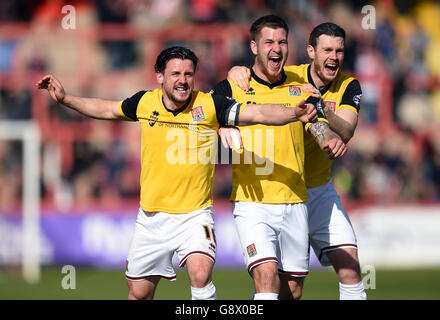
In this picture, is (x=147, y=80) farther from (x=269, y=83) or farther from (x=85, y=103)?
(x=269, y=83)

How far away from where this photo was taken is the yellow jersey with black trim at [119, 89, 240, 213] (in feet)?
25.7

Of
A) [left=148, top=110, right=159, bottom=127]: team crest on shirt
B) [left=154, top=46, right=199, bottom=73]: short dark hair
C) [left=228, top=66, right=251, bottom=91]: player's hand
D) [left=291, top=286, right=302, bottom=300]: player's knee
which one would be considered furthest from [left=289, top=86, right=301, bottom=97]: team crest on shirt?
[left=291, top=286, right=302, bottom=300]: player's knee

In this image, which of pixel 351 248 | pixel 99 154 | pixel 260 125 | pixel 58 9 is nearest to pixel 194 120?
pixel 260 125

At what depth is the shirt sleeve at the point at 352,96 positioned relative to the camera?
27.0 ft

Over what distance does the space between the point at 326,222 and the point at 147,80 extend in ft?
36.9

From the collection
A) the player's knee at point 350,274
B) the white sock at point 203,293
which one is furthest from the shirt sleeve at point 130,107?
the player's knee at point 350,274

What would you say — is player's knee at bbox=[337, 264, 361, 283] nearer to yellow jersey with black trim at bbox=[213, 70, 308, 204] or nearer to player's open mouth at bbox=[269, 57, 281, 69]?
yellow jersey with black trim at bbox=[213, 70, 308, 204]

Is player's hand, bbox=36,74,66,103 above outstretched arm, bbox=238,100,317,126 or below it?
above

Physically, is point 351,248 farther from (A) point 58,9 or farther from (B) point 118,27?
→ (A) point 58,9

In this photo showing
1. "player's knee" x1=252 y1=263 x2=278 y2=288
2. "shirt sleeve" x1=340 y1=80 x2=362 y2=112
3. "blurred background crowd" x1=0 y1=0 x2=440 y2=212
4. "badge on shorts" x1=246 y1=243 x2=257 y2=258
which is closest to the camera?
"player's knee" x1=252 y1=263 x2=278 y2=288

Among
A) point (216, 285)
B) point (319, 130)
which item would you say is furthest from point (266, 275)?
point (216, 285)

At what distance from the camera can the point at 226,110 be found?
780 centimetres

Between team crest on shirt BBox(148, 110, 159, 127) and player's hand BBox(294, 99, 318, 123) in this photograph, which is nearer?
player's hand BBox(294, 99, 318, 123)

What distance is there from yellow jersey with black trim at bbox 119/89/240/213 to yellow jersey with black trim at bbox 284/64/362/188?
3.60 feet
